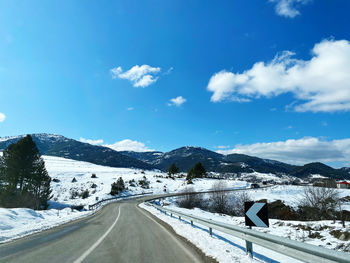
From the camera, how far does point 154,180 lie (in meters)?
86.1

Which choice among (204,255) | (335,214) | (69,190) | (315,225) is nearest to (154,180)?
(69,190)

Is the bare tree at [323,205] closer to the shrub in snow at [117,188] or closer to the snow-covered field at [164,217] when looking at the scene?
the snow-covered field at [164,217]

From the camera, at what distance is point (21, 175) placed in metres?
37.3

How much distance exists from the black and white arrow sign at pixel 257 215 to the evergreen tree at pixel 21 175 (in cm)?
3585

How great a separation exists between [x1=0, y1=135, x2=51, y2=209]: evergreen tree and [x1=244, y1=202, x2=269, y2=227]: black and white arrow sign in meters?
35.8

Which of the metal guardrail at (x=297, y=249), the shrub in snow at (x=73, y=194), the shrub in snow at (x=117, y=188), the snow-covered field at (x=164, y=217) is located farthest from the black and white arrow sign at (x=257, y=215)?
the shrub in snow at (x=73, y=194)

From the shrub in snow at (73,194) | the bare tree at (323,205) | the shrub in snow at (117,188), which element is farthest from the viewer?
the shrub in snow at (117,188)

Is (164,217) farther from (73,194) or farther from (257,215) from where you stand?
(73,194)

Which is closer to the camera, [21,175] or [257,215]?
[257,215]

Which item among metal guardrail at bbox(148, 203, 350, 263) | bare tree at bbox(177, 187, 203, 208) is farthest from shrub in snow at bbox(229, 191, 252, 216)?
metal guardrail at bbox(148, 203, 350, 263)

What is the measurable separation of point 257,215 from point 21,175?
42883 millimetres

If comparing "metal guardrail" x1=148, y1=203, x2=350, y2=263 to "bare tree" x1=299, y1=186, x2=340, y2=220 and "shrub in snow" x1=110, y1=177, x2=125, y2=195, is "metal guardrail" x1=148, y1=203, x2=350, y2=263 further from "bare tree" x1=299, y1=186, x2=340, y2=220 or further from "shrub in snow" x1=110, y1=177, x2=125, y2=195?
"shrub in snow" x1=110, y1=177, x2=125, y2=195

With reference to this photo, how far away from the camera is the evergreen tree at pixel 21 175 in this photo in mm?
33156

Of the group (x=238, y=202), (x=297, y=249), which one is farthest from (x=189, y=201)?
(x=297, y=249)
